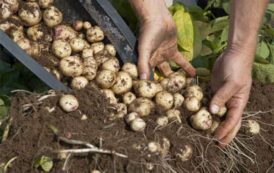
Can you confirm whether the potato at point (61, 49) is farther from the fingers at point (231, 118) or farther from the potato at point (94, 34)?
the fingers at point (231, 118)

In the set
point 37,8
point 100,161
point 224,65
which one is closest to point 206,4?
point 224,65

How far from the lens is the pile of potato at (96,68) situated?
6.20ft

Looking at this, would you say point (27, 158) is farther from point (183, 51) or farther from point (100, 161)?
point (183, 51)

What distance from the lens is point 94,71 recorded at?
1938 millimetres

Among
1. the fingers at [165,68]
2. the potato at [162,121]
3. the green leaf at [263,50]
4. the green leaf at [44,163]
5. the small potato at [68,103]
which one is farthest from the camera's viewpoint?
the green leaf at [263,50]

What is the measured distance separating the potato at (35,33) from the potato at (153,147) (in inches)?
25.9

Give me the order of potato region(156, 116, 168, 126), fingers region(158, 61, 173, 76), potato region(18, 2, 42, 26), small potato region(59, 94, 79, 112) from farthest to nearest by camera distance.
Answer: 1. fingers region(158, 61, 173, 76)
2. potato region(18, 2, 42, 26)
3. potato region(156, 116, 168, 126)
4. small potato region(59, 94, 79, 112)

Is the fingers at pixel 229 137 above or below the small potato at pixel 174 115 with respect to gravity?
below

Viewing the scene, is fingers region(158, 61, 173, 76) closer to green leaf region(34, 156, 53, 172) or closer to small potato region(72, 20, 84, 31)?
small potato region(72, 20, 84, 31)

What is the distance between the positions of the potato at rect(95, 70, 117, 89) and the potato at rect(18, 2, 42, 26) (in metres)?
0.35

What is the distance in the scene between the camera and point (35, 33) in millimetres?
2045

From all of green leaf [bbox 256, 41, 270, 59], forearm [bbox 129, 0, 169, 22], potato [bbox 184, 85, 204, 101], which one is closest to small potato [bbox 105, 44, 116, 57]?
forearm [bbox 129, 0, 169, 22]

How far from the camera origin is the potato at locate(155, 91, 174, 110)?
1.92m

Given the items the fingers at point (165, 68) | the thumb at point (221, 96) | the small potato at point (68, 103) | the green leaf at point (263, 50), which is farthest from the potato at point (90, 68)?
the green leaf at point (263, 50)
